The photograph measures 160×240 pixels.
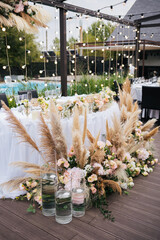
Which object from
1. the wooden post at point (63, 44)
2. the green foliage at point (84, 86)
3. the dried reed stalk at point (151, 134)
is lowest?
the dried reed stalk at point (151, 134)

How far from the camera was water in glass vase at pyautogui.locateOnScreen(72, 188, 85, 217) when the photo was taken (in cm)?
201

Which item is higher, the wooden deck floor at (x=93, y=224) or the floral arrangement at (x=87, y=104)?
the floral arrangement at (x=87, y=104)

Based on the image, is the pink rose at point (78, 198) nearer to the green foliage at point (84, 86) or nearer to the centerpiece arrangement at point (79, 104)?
the centerpiece arrangement at point (79, 104)

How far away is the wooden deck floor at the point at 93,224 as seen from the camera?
6.06 ft

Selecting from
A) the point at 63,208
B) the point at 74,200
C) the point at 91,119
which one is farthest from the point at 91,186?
the point at 91,119

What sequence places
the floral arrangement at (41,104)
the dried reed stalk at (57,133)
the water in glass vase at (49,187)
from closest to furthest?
1. the dried reed stalk at (57,133)
2. the water in glass vase at (49,187)
3. the floral arrangement at (41,104)

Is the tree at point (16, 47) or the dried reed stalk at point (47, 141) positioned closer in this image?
the dried reed stalk at point (47, 141)

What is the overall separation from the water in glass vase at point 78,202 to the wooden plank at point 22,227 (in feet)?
1.06

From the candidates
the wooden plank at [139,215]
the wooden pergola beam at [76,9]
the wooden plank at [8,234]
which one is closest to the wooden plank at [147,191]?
the wooden plank at [139,215]

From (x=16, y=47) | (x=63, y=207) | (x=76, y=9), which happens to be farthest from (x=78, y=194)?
(x=16, y=47)

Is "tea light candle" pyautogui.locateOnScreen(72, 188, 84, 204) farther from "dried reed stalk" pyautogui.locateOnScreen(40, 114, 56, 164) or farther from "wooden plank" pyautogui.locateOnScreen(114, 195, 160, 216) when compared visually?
"wooden plank" pyautogui.locateOnScreen(114, 195, 160, 216)

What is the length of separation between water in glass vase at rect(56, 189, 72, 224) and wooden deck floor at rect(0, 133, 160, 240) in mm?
53

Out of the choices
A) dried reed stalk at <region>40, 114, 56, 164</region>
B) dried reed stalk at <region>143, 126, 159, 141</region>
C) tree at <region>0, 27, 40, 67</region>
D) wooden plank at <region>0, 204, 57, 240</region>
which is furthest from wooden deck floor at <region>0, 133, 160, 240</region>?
tree at <region>0, 27, 40, 67</region>

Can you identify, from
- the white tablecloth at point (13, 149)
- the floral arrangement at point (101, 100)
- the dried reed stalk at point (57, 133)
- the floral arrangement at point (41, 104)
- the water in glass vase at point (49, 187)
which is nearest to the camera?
the dried reed stalk at point (57, 133)
